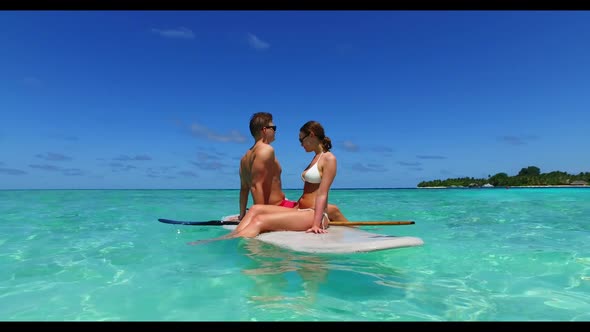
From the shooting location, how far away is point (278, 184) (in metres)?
6.82

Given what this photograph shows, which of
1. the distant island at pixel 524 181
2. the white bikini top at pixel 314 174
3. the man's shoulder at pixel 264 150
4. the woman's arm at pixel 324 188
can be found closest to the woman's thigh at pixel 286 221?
the woman's arm at pixel 324 188

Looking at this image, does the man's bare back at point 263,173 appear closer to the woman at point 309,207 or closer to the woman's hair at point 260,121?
the woman's hair at point 260,121

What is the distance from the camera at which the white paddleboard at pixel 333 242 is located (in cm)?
521

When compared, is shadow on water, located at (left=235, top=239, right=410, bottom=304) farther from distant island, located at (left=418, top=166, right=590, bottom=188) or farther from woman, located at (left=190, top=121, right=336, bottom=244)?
distant island, located at (left=418, top=166, right=590, bottom=188)

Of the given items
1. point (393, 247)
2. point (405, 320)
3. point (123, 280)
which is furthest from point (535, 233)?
point (123, 280)

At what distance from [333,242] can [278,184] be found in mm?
1828

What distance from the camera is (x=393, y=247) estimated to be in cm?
540

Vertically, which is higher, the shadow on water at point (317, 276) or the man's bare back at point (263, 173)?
the man's bare back at point (263, 173)

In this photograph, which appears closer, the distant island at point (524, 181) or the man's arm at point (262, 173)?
the man's arm at point (262, 173)

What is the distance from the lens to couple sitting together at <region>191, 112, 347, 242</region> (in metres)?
5.92
